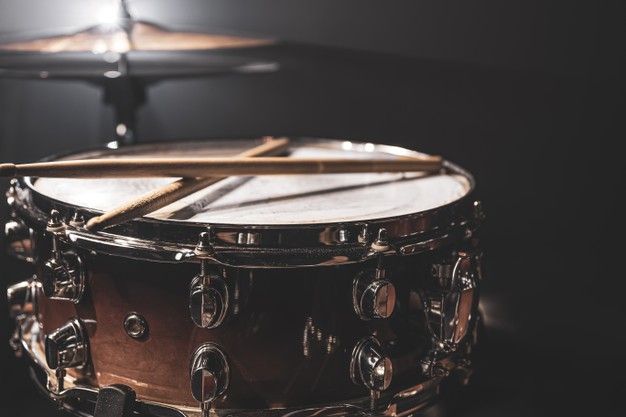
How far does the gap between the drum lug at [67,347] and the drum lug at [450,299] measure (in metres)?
0.48

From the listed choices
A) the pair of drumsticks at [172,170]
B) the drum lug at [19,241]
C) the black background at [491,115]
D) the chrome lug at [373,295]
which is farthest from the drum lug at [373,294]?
the black background at [491,115]

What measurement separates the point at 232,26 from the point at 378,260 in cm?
112

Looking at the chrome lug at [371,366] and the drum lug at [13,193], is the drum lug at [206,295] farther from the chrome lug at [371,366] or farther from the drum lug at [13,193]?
the drum lug at [13,193]

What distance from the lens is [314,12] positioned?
1.73 m

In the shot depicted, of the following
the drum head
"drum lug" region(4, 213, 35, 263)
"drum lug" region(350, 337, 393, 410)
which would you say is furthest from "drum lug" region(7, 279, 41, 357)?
"drum lug" region(350, 337, 393, 410)

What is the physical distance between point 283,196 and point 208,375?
1.03ft

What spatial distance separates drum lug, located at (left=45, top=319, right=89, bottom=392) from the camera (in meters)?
0.89

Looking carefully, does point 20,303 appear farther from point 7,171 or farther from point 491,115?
point 491,115

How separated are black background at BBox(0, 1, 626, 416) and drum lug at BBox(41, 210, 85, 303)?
869mm

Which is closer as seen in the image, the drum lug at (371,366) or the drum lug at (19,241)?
the drum lug at (371,366)

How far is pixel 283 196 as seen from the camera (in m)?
1.01

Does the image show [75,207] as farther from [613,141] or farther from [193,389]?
[613,141]

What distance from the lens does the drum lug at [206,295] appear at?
77 cm

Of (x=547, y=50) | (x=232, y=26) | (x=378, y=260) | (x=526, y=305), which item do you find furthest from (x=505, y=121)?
(x=378, y=260)
